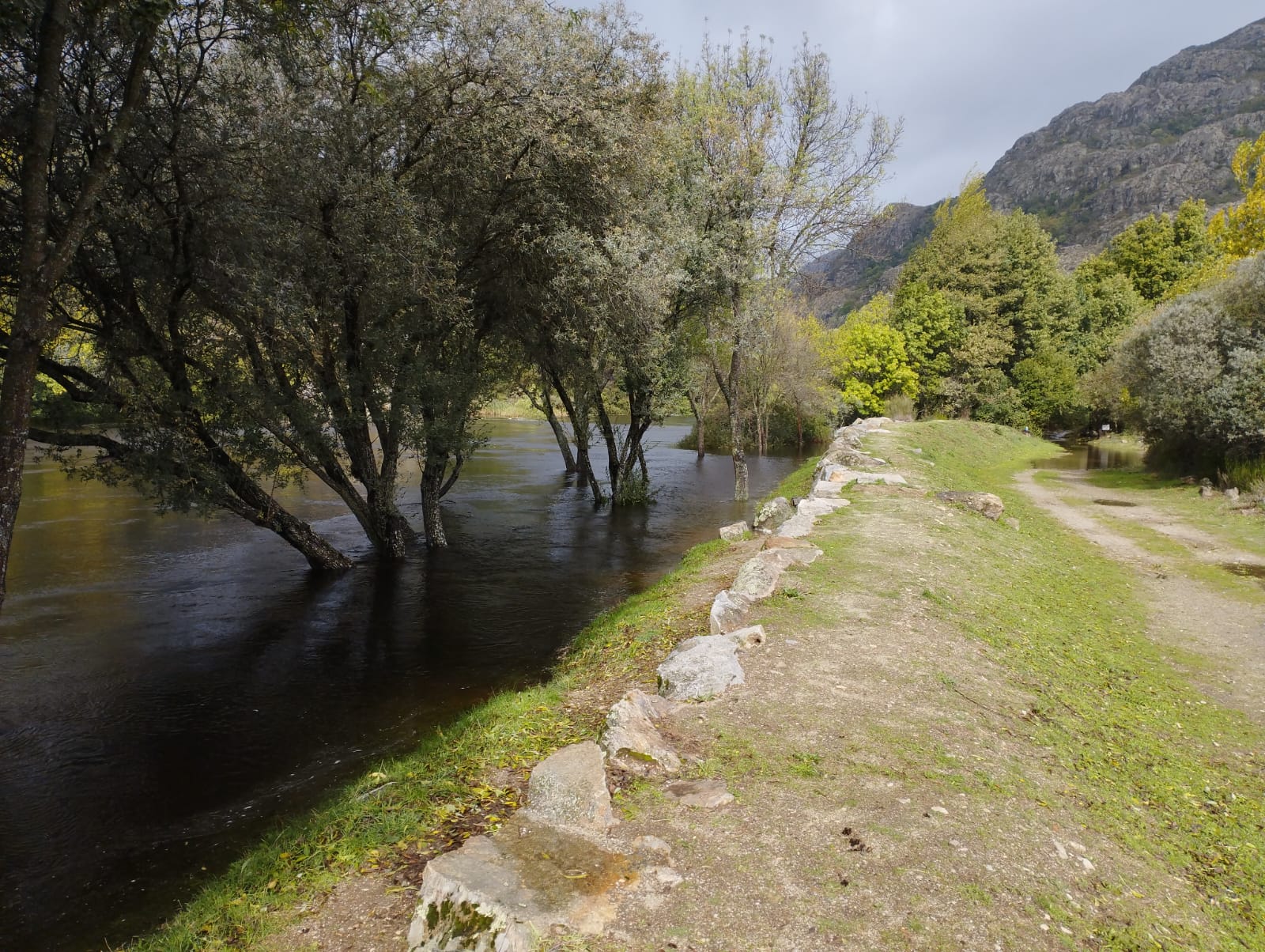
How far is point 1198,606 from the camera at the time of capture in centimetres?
1012

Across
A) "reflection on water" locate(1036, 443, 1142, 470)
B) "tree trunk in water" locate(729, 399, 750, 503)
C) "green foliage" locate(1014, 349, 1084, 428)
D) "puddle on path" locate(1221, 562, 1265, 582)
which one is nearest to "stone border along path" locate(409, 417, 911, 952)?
"puddle on path" locate(1221, 562, 1265, 582)

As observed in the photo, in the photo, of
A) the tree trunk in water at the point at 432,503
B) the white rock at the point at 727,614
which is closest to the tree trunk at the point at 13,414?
the white rock at the point at 727,614

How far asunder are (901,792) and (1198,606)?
865 cm

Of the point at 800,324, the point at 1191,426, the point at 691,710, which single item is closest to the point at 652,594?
the point at 691,710

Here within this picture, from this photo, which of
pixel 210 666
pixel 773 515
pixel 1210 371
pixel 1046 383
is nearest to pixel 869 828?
pixel 773 515

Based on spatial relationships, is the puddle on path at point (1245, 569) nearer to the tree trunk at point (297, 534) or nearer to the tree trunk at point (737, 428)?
the tree trunk at point (737, 428)

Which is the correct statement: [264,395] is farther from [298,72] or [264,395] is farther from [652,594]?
[652,594]

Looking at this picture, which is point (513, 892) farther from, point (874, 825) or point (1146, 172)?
point (1146, 172)

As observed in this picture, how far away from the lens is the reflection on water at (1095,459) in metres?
30.5

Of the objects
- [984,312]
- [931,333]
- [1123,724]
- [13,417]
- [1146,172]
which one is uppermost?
[1146,172]

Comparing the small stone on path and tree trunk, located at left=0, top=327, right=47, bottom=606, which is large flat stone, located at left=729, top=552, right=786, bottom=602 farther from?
tree trunk, located at left=0, top=327, right=47, bottom=606

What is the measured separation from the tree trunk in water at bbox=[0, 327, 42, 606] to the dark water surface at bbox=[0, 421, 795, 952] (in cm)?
258

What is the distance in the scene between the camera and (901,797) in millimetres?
4535

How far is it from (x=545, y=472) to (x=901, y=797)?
98.1ft
